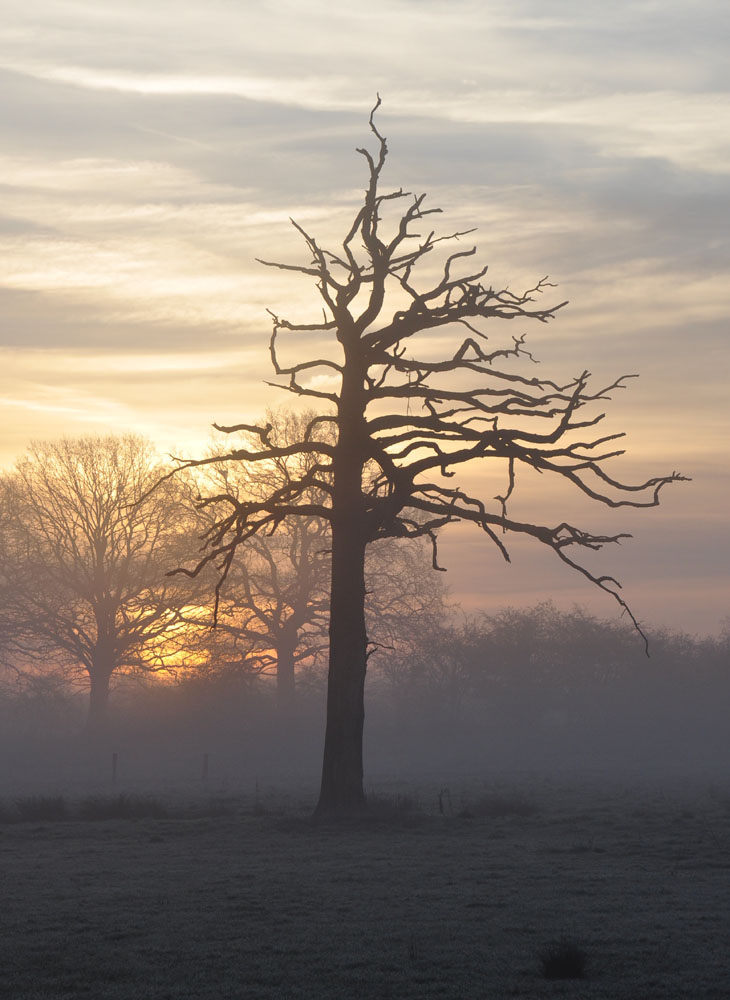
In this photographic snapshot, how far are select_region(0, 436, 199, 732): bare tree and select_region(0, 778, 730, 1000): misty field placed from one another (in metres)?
24.2

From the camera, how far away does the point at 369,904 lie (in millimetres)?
12359

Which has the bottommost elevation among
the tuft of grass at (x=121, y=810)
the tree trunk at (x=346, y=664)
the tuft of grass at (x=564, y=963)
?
the tuft of grass at (x=564, y=963)

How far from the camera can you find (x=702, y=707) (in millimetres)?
53094

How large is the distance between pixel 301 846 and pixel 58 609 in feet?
98.0

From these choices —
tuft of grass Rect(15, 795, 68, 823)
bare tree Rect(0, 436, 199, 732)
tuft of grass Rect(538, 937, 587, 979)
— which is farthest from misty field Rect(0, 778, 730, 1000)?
bare tree Rect(0, 436, 199, 732)

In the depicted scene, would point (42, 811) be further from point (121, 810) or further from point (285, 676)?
point (285, 676)

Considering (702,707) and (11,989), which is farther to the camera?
(702,707)

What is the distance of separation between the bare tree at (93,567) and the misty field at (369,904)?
2420 centimetres

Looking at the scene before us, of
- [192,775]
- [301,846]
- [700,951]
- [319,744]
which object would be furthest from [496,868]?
[319,744]

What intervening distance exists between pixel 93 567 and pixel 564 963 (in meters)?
38.9

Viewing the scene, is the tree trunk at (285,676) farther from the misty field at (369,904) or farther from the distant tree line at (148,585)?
the misty field at (369,904)

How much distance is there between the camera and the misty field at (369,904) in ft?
29.8

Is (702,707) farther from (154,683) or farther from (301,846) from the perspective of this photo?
(301,846)

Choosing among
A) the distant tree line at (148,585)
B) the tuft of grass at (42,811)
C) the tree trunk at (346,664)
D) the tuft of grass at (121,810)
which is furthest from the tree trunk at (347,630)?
the distant tree line at (148,585)
